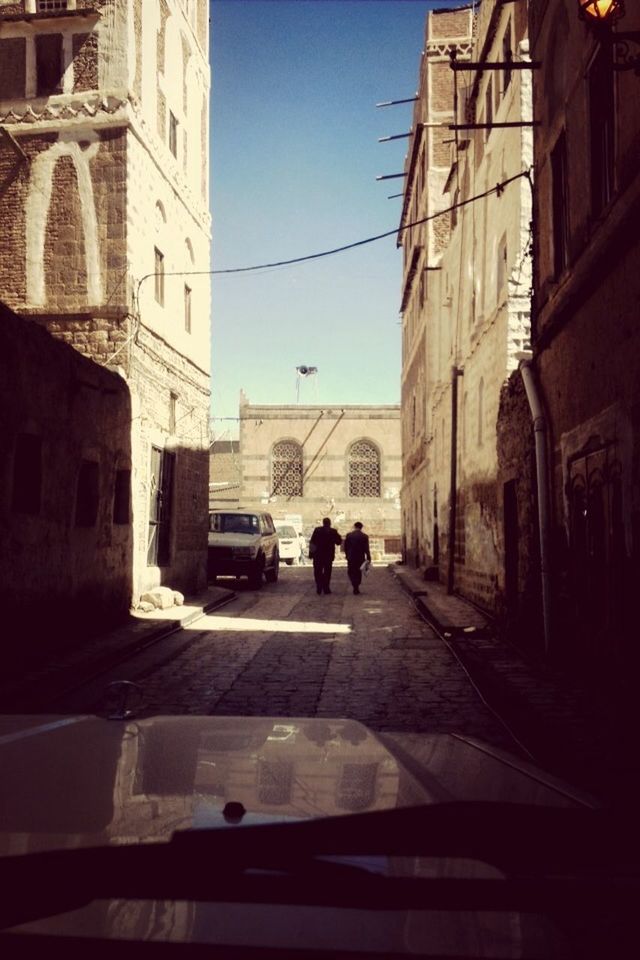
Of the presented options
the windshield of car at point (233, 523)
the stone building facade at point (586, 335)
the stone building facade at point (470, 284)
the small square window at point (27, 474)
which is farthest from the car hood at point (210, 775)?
the windshield of car at point (233, 523)

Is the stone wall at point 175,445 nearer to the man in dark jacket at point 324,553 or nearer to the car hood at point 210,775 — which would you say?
the man in dark jacket at point 324,553

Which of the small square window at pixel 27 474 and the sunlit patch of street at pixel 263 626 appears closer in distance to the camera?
the small square window at pixel 27 474

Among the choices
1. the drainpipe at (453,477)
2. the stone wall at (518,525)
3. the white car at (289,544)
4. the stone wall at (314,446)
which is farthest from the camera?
the stone wall at (314,446)

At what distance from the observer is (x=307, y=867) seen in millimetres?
1361

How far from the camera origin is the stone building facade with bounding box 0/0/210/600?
549 inches

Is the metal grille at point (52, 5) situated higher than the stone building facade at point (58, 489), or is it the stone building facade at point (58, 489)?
the metal grille at point (52, 5)

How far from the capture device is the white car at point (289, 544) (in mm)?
37969

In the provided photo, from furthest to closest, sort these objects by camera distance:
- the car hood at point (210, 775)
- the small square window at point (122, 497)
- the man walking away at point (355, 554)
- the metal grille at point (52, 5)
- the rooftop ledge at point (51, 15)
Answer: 1. the man walking away at point (355, 554)
2. the metal grille at point (52, 5)
3. the rooftop ledge at point (51, 15)
4. the small square window at point (122, 497)
5. the car hood at point (210, 775)

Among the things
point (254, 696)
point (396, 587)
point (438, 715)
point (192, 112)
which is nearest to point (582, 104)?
point (438, 715)

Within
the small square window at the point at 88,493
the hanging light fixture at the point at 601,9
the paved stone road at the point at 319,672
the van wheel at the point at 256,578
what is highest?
the hanging light fixture at the point at 601,9

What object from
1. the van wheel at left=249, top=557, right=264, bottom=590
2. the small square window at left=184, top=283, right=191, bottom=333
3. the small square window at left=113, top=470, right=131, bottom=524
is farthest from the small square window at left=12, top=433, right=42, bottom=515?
the van wheel at left=249, top=557, right=264, bottom=590

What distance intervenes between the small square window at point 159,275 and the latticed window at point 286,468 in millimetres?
34763

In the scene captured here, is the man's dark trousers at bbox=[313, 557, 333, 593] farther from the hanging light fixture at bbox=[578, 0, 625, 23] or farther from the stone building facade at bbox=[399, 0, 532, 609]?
the hanging light fixture at bbox=[578, 0, 625, 23]

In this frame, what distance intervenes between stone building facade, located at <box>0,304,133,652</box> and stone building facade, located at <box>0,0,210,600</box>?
97 cm
